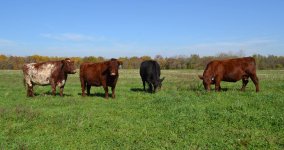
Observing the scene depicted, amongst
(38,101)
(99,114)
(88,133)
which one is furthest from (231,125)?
(38,101)

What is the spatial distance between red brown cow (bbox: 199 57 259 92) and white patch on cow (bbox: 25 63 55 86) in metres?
8.05

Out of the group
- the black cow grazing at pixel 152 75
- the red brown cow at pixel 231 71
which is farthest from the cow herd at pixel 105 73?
the black cow grazing at pixel 152 75

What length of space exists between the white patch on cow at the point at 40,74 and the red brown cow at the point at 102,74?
5.67 ft

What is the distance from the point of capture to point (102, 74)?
1609cm

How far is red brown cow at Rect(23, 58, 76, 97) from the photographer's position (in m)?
16.8

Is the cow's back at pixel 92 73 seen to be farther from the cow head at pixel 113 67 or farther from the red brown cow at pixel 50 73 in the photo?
the cow head at pixel 113 67

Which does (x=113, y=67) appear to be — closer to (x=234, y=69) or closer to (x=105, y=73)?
(x=105, y=73)

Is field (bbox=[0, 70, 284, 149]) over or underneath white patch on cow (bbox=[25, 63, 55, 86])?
underneath

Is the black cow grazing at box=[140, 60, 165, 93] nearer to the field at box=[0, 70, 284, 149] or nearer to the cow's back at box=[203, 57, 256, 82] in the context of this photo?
the cow's back at box=[203, 57, 256, 82]

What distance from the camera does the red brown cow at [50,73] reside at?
55.3 feet

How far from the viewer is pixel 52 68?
16.9 metres

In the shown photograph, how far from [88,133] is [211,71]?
935 centimetres

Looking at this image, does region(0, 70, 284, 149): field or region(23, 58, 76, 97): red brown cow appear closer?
region(0, 70, 284, 149): field

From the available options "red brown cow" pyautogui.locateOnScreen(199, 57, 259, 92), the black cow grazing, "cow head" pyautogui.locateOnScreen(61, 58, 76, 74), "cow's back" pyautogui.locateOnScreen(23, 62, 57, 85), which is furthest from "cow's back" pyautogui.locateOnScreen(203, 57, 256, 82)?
"cow's back" pyautogui.locateOnScreen(23, 62, 57, 85)
